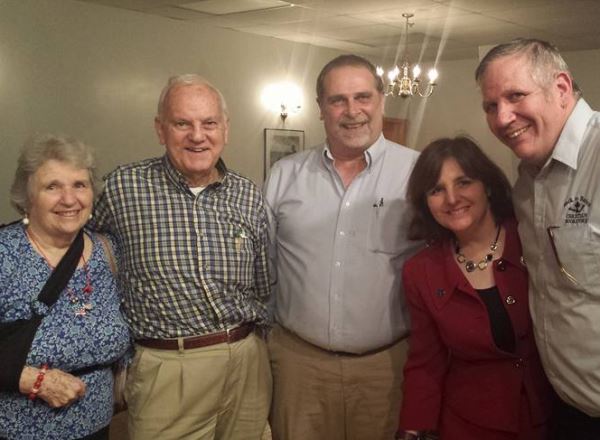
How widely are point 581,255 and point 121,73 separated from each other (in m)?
4.63

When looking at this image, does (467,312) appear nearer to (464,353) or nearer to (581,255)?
(464,353)

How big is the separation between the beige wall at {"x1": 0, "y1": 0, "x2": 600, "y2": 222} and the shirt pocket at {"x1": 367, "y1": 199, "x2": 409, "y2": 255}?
2011 mm

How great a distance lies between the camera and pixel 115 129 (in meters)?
5.27

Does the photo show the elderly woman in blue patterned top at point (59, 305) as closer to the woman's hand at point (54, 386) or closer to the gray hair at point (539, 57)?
the woman's hand at point (54, 386)

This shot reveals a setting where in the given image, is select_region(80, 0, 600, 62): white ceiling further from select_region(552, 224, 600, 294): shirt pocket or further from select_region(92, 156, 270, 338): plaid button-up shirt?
select_region(552, 224, 600, 294): shirt pocket

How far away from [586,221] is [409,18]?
14.7 ft

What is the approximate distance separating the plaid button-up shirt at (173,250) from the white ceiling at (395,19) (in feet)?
10.8

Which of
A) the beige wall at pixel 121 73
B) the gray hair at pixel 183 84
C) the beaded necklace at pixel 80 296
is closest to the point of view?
the beaded necklace at pixel 80 296

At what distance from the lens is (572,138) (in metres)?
1.50

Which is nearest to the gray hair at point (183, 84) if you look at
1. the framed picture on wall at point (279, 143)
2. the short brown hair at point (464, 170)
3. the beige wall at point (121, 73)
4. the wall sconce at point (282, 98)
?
the short brown hair at point (464, 170)

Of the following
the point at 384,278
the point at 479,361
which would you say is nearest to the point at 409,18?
the point at 384,278

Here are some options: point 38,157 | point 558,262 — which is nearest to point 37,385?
point 38,157

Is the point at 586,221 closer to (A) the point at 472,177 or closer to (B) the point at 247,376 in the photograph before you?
(A) the point at 472,177

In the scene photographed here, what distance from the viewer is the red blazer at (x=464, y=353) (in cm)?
178
